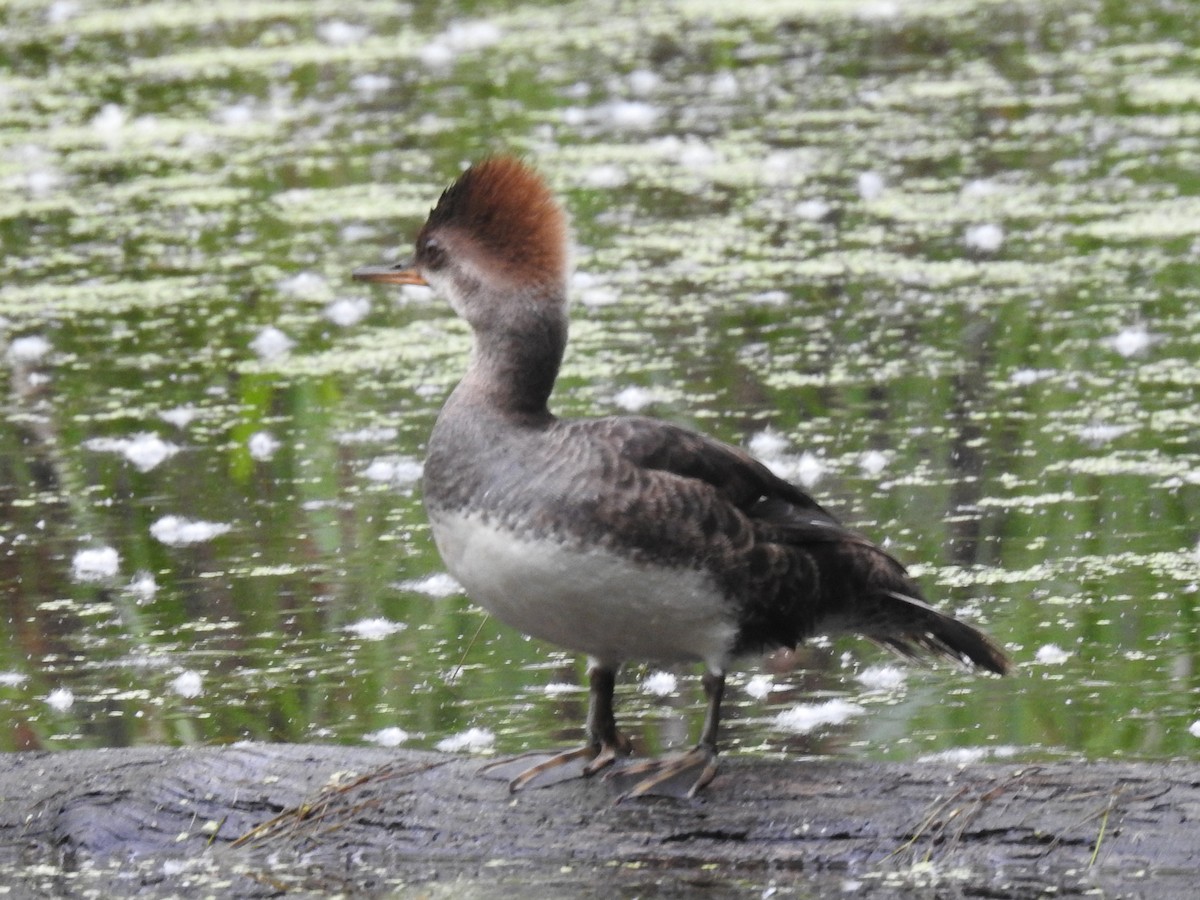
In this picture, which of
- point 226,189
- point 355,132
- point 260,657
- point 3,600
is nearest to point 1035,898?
point 260,657

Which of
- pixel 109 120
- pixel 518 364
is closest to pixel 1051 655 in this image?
pixel 518 364

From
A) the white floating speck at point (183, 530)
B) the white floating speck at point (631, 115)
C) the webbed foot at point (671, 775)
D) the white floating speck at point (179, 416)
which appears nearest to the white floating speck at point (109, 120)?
the white floating speck at point (631, 115)

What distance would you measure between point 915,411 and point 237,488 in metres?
1.98

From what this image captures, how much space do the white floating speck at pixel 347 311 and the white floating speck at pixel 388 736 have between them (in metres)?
3.42

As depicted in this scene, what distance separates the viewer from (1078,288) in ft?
24.7

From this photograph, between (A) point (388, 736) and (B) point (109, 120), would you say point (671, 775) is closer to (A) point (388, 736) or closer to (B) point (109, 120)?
(A) point (388, 736)

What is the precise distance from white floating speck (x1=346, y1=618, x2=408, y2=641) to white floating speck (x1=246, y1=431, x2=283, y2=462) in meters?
1.42

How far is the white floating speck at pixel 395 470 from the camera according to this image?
19.9ft

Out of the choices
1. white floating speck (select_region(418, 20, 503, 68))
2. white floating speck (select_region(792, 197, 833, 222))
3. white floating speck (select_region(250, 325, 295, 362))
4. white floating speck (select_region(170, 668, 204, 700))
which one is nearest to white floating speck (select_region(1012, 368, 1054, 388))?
white floating speck (select_region(792, 197, 833, 222))

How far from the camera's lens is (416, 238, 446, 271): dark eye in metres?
3.96

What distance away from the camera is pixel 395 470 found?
6.12 meters

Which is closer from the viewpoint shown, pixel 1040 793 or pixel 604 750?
pixel 1040 793

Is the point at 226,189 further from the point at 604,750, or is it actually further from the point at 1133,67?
the point at 604,750

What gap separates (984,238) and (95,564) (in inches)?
154
